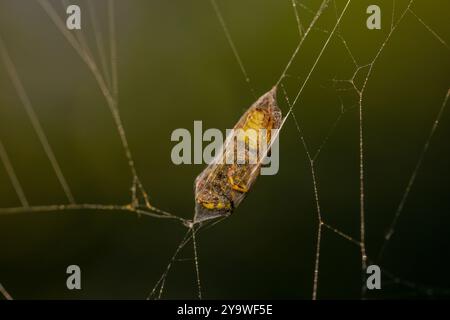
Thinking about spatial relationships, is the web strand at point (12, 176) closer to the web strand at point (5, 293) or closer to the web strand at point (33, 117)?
the web strand at point (33, 117)

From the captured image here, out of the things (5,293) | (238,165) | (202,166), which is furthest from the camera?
(202,166)

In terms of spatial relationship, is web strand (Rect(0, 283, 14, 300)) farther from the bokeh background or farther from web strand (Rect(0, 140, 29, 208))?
web strand (Rect(0, 140, 29, 208))

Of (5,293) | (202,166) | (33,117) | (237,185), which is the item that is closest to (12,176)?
(33,117)

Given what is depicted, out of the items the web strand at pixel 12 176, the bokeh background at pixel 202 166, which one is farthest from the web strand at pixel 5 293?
the web strand at pixel 12 176

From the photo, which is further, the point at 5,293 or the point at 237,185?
the point at 5,293

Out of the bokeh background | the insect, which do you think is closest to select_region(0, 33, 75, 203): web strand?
the bokeh background

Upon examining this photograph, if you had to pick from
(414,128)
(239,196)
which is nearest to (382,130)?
(414,128)

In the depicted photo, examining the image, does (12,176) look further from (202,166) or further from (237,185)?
(237,185)
